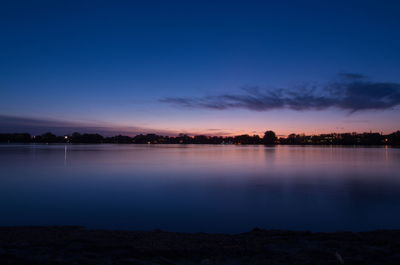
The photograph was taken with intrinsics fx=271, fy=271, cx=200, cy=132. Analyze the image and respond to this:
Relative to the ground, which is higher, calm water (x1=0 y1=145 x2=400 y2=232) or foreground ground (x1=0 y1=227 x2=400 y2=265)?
foreground ground (x1=0 y1=227 x2=400 y2=265)

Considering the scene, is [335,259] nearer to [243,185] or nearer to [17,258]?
[17,258]

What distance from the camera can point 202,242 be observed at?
21.0 ft

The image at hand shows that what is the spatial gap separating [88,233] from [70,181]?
463 inches

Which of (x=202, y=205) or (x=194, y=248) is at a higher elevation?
(x=194, y=248)

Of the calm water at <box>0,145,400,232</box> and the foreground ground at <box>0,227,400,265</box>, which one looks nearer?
the foreground ground at <box>0,227,400,265</box>

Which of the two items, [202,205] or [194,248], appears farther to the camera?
[202,205]

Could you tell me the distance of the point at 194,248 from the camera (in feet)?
19.3

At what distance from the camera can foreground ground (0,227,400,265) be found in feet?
17.1

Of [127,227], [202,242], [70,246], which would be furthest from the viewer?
[127,227]

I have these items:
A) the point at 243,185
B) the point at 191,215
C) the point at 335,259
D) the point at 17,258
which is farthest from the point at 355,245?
the point at 243,185

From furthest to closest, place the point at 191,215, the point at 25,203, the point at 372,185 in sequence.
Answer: the point at 372,185, the point at 25,203, the point at 191,215

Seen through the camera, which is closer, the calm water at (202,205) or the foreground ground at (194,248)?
the foreground ground at (194,248)

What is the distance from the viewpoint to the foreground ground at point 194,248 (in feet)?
17.1

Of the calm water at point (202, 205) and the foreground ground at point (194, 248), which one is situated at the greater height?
the foreground ground at point (194, 248)
